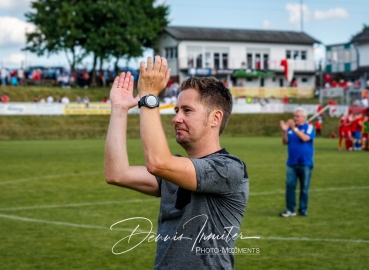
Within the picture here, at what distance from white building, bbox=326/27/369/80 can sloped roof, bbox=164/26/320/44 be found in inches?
160

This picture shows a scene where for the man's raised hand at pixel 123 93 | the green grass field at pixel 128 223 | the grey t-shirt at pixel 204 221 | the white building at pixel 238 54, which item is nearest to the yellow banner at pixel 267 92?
the white building at pixel 238 54

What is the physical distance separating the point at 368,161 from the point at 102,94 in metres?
38.4

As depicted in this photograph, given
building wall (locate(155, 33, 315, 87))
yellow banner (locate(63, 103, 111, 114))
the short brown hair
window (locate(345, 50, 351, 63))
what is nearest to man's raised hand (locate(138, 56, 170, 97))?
the short brown hair

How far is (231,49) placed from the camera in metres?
81.9

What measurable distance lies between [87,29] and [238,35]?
67.3ft

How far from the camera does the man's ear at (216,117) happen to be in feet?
14.2

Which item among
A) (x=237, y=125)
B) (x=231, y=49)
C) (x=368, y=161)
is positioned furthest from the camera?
(x=231, y=49)

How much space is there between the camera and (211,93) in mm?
4320

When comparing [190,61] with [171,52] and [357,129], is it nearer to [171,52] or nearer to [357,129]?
[171,52]

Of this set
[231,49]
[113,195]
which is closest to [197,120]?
[113,195]

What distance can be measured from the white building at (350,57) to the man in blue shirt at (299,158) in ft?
215

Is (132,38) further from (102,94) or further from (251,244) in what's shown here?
(251,244)

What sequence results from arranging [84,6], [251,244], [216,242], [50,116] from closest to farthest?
[216,242] → [251,244] → [50,116] → [84,6]

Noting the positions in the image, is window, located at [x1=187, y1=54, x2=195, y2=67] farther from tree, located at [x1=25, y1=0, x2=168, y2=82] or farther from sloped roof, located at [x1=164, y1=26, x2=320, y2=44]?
tree, located at [x1=25, y1=0, x2=168, y2=82]
